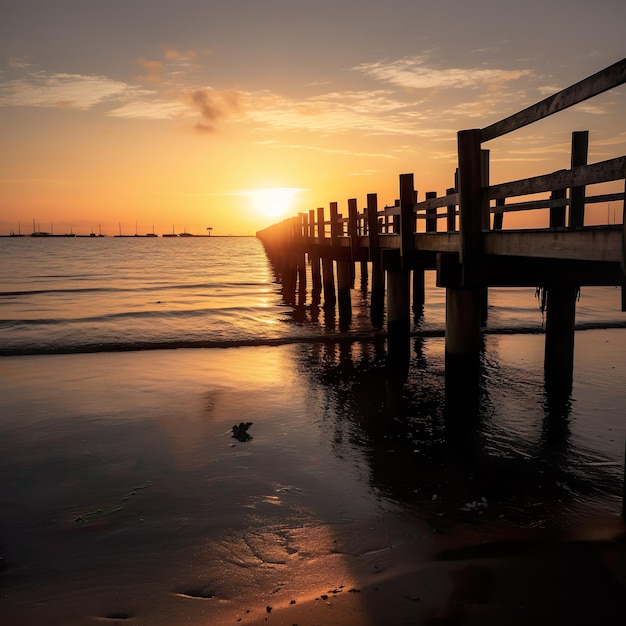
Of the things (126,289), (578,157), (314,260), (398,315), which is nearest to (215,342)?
(398,315)

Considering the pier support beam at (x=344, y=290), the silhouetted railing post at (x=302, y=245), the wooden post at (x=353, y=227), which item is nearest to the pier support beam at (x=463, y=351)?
the wooden post at (x=353, y=227)

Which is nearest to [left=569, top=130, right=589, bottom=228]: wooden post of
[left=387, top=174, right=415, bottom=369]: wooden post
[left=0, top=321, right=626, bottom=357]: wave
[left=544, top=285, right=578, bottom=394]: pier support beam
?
[left=544, top=285, right=578, bottom=394]: pier support beam

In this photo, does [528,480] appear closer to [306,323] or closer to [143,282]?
[306,323]

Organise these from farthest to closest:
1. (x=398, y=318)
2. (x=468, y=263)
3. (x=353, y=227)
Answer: (x=353, y=227), (x=398, y=318), (x=468, y=263)

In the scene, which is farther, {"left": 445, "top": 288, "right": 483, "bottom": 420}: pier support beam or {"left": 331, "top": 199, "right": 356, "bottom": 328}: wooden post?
{"left": 331, "top": 199, "right": 356, "bottom": 328}: wooden post

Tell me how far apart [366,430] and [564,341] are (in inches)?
147

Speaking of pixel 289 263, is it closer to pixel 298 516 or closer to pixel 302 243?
pixel 302 243

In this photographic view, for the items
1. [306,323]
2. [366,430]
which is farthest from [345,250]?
[366,430]

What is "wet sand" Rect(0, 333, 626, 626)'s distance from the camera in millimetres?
3982

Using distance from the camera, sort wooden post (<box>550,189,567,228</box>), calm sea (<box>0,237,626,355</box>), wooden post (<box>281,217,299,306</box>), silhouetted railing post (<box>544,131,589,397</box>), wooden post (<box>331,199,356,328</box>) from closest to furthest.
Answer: wooden post (<box>550,189,567,228</box>), silhouetted railing post (<box>544,131,589,397</box>), calm sea (<box>0,237,626,355</box>), wooden post (<box>331,199,356,328</box>), wooden post (<box>281,217,299,306</box>)

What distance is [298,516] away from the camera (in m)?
5.34

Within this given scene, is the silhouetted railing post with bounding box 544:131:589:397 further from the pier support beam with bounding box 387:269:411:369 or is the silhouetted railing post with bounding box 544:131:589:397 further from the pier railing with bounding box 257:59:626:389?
the pier support beam with bounding box 387:269:411:369

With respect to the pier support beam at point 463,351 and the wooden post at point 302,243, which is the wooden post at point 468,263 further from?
the wooden post at point 302,243

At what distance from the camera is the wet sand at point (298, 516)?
3982 millimetres
